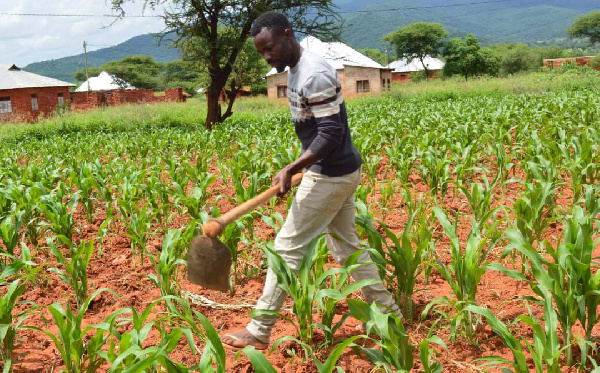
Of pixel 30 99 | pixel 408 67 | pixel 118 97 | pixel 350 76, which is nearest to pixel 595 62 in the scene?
pixel 350 76

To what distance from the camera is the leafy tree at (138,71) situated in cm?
6650

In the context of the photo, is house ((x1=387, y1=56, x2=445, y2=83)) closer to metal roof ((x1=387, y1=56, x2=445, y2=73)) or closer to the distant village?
metal roof ((x1=387, y1=56, x2=445, y2=73))

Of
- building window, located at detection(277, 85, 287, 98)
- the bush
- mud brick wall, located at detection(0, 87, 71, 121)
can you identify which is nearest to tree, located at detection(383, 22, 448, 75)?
the bush

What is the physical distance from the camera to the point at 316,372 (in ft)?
8.46

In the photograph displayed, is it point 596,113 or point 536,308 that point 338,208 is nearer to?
point 536,308

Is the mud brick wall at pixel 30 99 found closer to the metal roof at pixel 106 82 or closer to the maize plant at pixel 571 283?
the metal roof at pixel 106 82

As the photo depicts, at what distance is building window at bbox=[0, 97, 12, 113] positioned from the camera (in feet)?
112

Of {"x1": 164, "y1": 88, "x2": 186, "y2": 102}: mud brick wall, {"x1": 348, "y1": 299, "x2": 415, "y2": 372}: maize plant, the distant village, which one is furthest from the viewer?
{"x1": 164, "y1": 88, "x2": 186, "y2": 102}: mud brick wall

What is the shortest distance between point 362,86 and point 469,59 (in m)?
21.2

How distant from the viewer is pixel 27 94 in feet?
113

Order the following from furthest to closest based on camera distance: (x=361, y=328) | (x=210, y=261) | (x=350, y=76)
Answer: (x=350, y=76) < (x=361, y=328) < (x=210, y=261)

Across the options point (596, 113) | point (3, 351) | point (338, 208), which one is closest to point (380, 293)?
point (338, 208)

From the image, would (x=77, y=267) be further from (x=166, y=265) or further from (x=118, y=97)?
(x=118, y=97)

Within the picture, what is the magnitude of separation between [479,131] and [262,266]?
614 centimetres
